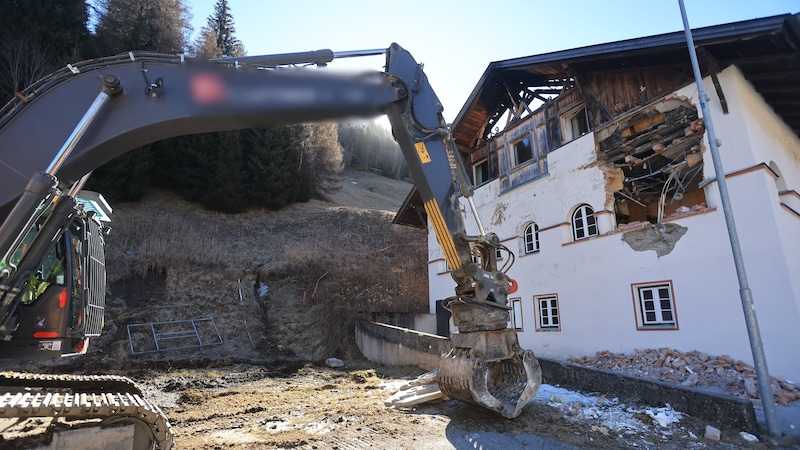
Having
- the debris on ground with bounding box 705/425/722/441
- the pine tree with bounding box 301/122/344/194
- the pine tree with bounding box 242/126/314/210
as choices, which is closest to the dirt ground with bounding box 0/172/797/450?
the debris on ground with bounding box 705/425/722/441

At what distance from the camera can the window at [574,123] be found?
12.0 meters

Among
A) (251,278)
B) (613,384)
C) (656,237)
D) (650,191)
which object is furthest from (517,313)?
(251,278)

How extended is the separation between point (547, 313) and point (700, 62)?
7.09 metres

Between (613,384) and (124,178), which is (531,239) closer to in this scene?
(613,384)

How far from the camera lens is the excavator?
357cm

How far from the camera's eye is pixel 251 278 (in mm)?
Answer: 16797

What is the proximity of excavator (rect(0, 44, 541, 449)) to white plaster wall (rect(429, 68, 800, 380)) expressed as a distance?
17.8 ft

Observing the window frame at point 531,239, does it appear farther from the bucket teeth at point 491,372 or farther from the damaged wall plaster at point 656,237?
the bucket teeth at point 491,372

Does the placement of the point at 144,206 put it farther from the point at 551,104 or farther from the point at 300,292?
the point at 551,104

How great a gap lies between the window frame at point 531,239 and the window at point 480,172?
2.90 metres

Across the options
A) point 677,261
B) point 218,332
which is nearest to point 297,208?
point 218,332

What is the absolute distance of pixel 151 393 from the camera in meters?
8.09

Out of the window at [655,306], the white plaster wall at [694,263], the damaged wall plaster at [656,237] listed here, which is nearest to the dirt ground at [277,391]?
the white plaster wall at [694,263]

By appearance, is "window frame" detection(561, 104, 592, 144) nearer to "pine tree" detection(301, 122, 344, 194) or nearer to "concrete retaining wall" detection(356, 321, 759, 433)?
"concrete retaining wall" detection(356, 321, 759, 433)
